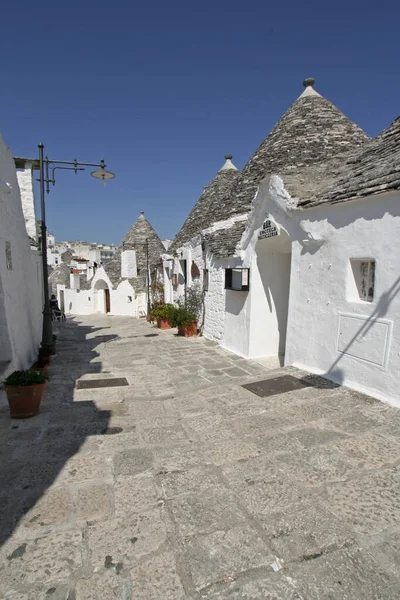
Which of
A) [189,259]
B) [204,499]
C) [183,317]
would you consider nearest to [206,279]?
[183,317]

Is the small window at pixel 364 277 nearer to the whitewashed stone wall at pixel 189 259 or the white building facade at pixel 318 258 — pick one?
the white building facade at pixel 318 258

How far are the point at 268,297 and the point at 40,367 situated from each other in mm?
5109

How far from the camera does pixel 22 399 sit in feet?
14.0

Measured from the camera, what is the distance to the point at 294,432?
3.73 m

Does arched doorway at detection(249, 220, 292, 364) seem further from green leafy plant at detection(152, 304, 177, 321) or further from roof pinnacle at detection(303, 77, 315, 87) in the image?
roof pinnacle at detection(303, 77, 315, 87)

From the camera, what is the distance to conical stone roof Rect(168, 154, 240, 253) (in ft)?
49.8

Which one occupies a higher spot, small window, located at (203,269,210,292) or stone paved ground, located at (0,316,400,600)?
small window, located at (203,269,210,292)

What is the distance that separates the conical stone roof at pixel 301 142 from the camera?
9.30 m

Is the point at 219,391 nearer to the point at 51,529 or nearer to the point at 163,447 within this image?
the point at 163,447

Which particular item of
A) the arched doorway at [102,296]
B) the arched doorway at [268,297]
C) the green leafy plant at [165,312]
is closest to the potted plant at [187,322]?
the green leafy plant at [165,312]

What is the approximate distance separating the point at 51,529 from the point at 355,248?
4.71m

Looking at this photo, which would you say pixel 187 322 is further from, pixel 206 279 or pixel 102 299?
pixel 102 299

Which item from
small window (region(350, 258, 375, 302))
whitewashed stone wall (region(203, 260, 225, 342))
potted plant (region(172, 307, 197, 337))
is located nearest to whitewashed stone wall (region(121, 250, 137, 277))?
potted plant (region(172, 307, 197, 337))

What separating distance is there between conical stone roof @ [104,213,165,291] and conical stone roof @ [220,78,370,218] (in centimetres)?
1387
